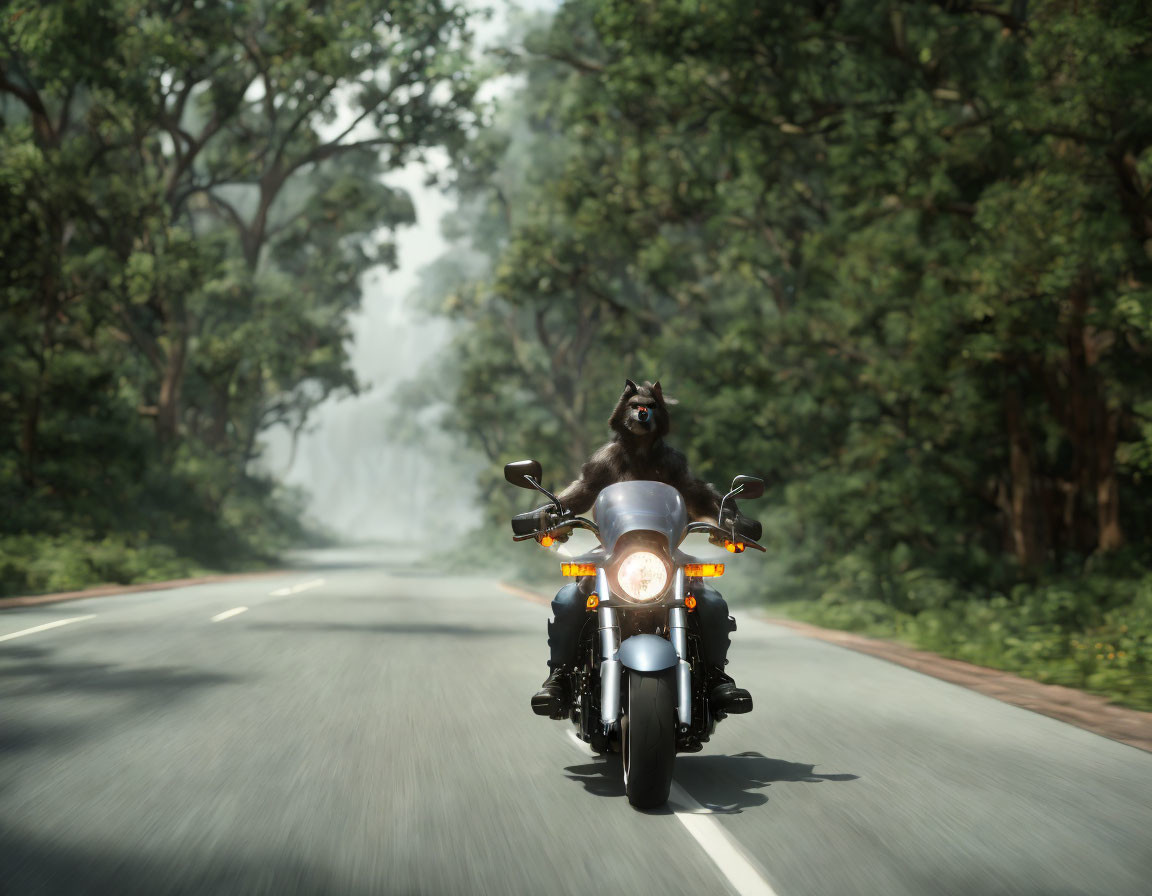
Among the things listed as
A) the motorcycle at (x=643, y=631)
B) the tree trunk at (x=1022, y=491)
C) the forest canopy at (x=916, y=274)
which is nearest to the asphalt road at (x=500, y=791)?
the motorcycle at (x=643, y=631)

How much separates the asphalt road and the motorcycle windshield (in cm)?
127

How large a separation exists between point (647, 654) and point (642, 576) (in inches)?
14.7

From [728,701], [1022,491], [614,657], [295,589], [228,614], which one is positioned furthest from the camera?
[295,589]

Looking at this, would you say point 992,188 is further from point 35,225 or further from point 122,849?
point 35,225

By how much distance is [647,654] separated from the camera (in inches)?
234

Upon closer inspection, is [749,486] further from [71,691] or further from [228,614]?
[228,614]

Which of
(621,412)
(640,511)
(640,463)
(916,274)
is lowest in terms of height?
(640,511)

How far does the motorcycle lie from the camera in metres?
5.91

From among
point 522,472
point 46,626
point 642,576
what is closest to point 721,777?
point 642,576

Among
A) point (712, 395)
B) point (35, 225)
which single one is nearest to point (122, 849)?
point (712, 395)

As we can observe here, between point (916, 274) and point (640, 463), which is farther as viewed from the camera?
point (916, 274)

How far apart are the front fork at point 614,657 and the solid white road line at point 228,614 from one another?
1084 cm

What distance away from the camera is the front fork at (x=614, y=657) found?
5.98 metres

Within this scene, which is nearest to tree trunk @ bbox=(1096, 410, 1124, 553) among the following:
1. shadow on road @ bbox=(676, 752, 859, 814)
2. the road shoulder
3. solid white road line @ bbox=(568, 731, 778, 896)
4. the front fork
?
the road shoulder
